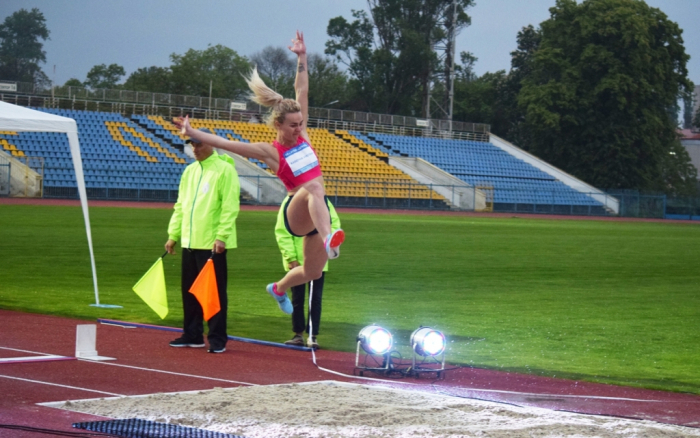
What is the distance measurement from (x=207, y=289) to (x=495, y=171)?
171 ft

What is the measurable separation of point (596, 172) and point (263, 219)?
38.0 m

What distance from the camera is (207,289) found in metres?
8.27

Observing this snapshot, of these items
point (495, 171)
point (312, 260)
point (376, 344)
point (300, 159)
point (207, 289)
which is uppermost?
point (495, 171)

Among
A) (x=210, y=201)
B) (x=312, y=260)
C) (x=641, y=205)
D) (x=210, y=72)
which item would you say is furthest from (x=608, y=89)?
(x=312, y=260)

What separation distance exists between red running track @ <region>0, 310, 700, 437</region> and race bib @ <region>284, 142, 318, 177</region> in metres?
1.72

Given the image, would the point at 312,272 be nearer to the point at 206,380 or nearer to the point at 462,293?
the point at 206,380

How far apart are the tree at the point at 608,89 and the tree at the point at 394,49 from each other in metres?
8.14

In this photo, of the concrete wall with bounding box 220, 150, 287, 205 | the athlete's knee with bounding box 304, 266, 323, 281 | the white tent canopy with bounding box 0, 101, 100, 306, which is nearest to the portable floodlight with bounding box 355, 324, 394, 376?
the athlete's knee with bounding box 304, 266, 323, 281

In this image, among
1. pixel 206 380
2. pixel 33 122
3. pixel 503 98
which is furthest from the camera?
pixel 503 98

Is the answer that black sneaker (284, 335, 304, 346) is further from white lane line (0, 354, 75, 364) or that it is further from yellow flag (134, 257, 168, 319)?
white lane line (0, 354, 75, 364)

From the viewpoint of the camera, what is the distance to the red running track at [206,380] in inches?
242

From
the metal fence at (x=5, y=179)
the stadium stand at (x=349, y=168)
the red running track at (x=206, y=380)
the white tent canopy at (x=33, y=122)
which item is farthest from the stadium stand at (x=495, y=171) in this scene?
the red running track at (x=206, y=380)

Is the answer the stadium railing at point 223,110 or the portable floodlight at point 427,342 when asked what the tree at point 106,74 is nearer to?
the stadium railing at point 223,110

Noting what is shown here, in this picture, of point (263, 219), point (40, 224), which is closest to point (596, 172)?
point (263, 219)
